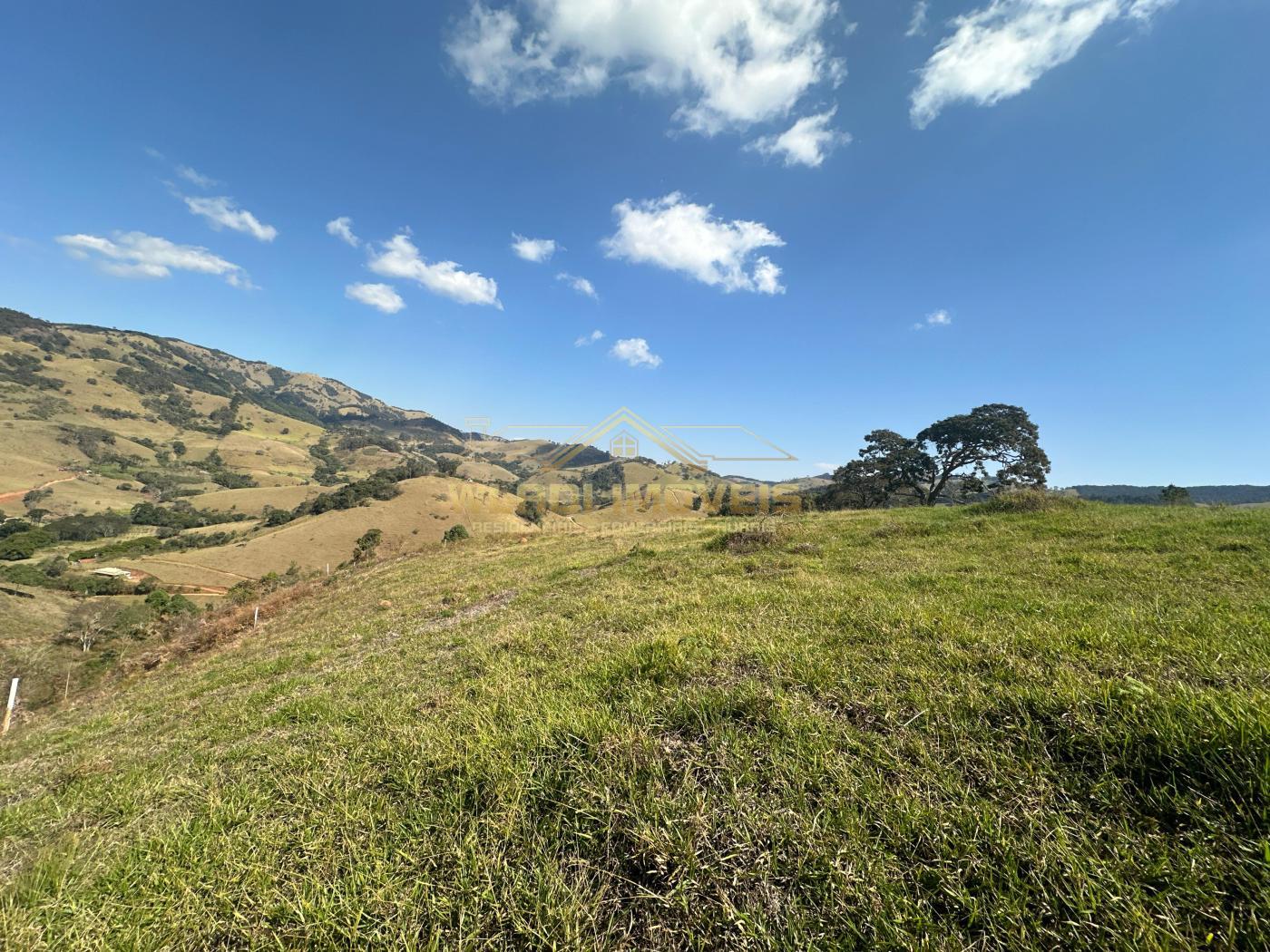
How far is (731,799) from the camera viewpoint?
111 inches

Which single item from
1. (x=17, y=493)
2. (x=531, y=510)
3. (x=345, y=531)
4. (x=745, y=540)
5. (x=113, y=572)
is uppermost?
(x=745, y=540)

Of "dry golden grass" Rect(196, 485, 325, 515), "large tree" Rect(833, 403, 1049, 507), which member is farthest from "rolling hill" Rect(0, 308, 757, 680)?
"large tree" Rect(833, 403, 1049, 507)

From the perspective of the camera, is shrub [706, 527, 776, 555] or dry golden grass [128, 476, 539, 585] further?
dry golden grass [128, 476, 539, 585]

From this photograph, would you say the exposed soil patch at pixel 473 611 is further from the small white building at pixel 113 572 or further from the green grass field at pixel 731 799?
the small white building at pixel 113 572

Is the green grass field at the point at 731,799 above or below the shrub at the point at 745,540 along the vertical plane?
below

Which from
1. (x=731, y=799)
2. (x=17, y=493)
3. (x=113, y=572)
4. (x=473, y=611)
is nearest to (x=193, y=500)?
(x=17, y=493)

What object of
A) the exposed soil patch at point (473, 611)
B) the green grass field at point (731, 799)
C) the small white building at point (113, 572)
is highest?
the green grass field at point (731, 799)

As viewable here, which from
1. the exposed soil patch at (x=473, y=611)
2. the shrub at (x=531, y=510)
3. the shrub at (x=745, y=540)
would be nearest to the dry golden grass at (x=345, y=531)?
the shrub at (x=531, y=510)

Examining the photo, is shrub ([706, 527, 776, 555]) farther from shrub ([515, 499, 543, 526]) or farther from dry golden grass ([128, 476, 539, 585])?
shrub ([515, 499, 543, 526])

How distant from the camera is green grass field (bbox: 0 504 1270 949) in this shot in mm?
2119

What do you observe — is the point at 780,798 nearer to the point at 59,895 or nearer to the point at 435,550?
the point at 59,895

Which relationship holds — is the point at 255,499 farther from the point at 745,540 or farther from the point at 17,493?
the point at 745,540

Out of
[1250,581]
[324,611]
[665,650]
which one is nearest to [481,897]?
[665,650]

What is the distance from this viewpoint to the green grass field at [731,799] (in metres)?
2.12
